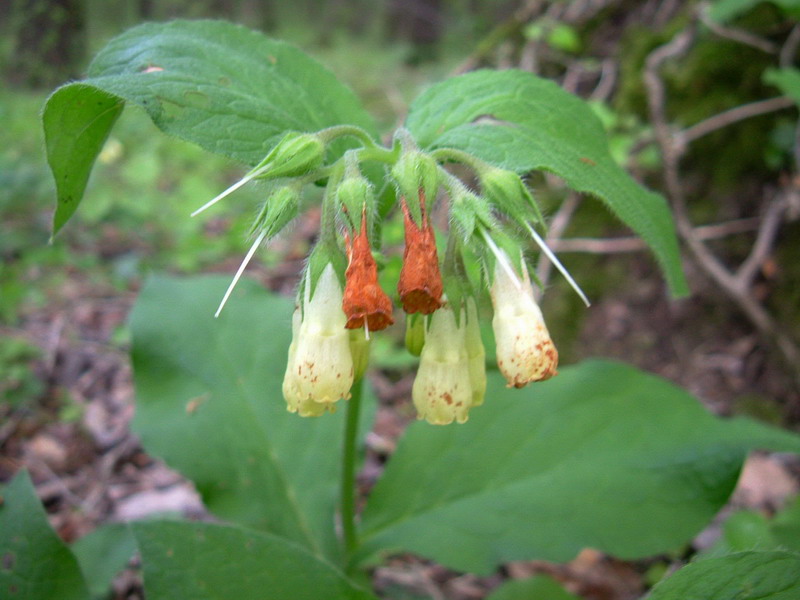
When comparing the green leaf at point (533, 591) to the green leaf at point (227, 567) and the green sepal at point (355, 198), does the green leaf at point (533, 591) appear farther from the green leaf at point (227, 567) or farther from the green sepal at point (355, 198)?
the green sepal at point (355, 198)

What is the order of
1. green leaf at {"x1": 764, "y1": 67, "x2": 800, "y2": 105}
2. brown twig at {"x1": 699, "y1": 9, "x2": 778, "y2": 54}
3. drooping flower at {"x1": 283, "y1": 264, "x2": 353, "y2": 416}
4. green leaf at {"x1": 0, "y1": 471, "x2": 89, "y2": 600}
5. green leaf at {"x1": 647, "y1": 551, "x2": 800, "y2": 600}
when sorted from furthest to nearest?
brown twig at {"x1": 699, "y1": 9, "x2": 778, "y2": 54} < green leaf at {"x1": 764, "y1": 67, "x2": 800, "y2": 105} < green leaf at {"x1": 0, "y1": 471, "x2": 89, "y2": 600} < drooping flower at {"x1": 283, "y1": 264, "x2": 353, "y2": 416} < green leaf at {"x1": 647, "y1": 551, "x2": 800, "y2": 600}

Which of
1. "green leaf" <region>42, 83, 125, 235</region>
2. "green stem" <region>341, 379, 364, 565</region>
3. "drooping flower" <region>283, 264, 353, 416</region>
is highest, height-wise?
"green leaf" <region>42, 83, 125, 235</region>

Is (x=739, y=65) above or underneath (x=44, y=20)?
underneath

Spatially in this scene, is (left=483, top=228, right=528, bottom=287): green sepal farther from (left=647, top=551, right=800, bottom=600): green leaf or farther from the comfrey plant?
(left=647, top=551, right=800, bottom=600): green leaf

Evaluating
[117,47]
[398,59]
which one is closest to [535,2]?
[117,47]

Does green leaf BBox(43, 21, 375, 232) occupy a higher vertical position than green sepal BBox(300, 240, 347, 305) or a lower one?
higher

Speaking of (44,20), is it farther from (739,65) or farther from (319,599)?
(319,599)

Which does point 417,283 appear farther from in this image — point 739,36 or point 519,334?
point 739,36

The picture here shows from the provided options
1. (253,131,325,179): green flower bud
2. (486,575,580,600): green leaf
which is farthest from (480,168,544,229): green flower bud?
(486,575,580,600): green leaf
